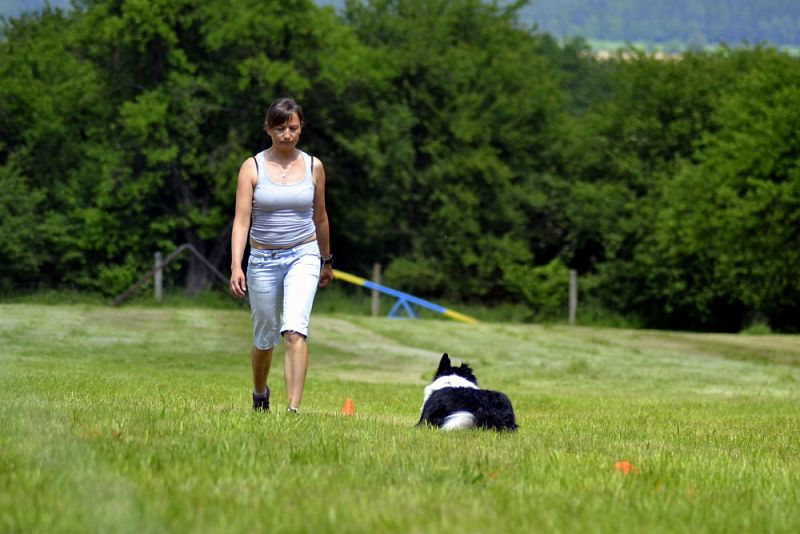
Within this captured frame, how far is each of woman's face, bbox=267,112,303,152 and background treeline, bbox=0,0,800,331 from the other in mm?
34809

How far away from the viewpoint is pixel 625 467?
20.4ft

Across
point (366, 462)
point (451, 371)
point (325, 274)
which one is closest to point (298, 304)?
point (325, 274)

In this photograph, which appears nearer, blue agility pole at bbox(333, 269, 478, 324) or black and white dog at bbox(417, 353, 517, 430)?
black and white dog at bbox(417, 353, 517, 430)

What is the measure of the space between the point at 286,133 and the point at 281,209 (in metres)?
0.56

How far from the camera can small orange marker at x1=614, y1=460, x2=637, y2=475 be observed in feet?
20.1

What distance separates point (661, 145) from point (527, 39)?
11.0 meters

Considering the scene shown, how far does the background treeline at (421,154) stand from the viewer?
151 ft

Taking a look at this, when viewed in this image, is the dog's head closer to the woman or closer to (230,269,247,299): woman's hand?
the woman

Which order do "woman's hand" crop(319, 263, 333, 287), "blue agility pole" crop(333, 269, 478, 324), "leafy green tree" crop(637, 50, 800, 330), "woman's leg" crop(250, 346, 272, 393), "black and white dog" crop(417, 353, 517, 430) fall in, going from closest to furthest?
"black and white dog" crop(417, 353, 517, 430) → "woman's leg" crop(250, 346, 272, 393) → "woman's hand" crop(319, 263, 333, 287) → "blue agility pole" crop(333, 269, 478, 324) → "leafy green tree" crop(637, 50, 800, 330)

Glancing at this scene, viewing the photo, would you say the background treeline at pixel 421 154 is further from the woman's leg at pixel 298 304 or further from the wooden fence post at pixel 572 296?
the woman's leg at pixel 298 304

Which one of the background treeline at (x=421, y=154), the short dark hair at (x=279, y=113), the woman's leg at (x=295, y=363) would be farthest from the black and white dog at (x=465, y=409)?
the background treeline at (x=421, y=154)

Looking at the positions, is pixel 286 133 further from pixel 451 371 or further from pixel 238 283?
pixel 451 371

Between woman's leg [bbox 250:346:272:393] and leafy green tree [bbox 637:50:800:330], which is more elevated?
leafy green tree [bbox 637:50:800:330]

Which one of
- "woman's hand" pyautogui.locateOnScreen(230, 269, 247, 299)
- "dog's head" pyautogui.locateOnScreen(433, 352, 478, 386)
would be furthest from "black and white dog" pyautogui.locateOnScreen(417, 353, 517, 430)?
"woman's hand" pyautogui.locateOnScreen(230, 269, 247, 299)
